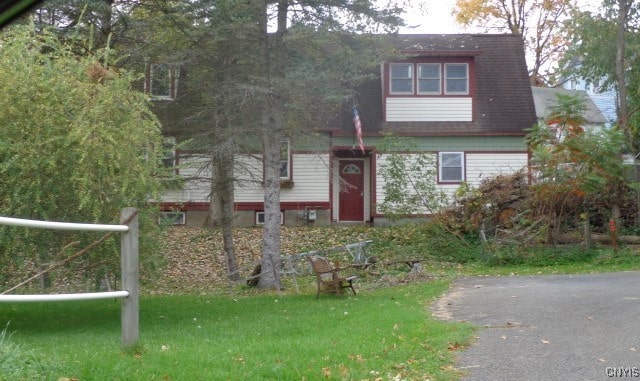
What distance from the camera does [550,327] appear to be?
10359 millimetres

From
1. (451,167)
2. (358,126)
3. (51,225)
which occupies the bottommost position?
(51,225)

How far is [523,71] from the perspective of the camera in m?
31.2

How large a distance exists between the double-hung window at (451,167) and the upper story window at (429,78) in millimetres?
2194

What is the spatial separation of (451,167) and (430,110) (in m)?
2.22

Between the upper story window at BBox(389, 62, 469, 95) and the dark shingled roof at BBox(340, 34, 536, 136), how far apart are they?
1.51 ft

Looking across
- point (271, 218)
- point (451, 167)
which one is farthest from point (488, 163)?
point (271, 218)

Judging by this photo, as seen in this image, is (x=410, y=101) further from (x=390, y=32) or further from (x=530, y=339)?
(x=530, y=339)

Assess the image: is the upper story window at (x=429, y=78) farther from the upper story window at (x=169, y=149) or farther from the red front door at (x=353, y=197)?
the upper story window at (x=169, y=149)

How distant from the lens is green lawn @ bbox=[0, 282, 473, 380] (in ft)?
23.7

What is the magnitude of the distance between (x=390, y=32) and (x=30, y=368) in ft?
44.3

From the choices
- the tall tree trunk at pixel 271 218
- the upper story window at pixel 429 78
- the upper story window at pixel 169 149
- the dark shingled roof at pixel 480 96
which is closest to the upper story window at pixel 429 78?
the upper story window at pixel 429 78

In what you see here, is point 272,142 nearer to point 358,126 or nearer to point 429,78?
point 358,126

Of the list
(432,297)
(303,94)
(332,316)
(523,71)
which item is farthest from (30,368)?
(523,71)

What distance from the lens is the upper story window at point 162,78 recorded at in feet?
65.1
